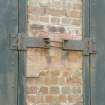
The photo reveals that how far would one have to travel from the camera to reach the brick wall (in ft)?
18.2

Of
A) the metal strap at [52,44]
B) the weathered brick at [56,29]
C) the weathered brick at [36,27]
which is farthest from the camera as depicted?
the weathered brick at [56,29]

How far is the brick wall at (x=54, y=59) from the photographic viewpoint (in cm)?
554

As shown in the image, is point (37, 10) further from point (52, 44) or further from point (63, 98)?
point (63, 98)

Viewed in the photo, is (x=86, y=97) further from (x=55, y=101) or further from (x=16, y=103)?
(x=16, y=103)

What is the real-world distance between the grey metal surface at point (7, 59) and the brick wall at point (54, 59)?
0.17 meters

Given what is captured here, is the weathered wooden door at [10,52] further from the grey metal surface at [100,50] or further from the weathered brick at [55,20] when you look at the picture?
the grey metal surface at [100,50]

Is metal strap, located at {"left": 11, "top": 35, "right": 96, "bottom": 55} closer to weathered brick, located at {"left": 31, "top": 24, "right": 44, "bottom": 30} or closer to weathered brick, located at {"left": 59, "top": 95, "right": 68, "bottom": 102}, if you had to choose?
weathered brick, located at {"left": 31, "top": 24, "right": 44, "bottom": 30}

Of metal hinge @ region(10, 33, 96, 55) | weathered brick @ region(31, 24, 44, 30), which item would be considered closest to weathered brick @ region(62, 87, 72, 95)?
metal hinge @ region(10, 33, 96, 55)

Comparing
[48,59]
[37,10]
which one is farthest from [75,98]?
[37,10]

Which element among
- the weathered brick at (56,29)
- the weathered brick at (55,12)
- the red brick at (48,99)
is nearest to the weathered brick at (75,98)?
the red brick at (48,99)

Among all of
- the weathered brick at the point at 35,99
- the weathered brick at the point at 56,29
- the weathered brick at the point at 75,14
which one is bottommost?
the weathered brick at the point at 35,99

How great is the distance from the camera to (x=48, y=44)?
5.62 meters

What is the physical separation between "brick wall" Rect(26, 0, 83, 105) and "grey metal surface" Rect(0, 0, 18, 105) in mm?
173

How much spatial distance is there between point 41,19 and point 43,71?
0.62 m
